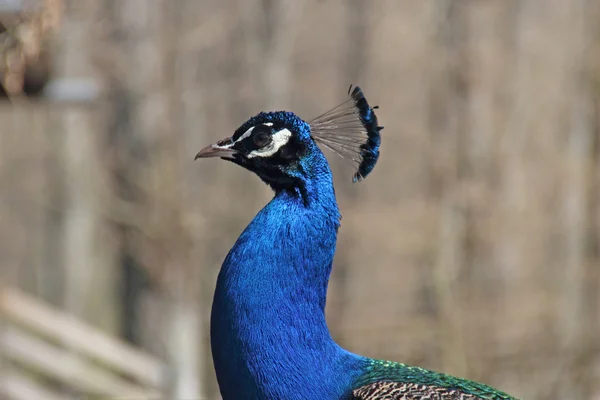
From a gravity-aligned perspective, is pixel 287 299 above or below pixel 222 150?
below

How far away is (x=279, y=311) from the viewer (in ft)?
7.41

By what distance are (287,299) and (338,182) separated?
1059cm

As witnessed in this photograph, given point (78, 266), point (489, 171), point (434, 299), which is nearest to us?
point (434, 299)

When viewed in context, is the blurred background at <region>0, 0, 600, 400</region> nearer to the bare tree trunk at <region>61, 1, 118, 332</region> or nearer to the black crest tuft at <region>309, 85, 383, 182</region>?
the bare tree trunk at <region>61, 1, 118, 332</region>

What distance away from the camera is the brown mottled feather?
225cm

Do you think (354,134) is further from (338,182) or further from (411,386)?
(338,182)

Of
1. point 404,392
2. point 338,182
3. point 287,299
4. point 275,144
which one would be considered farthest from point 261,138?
point 338,182

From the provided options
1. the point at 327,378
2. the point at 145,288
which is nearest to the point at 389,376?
the point at 327,378

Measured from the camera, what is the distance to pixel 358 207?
33.2 ft

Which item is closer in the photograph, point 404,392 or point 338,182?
point 404,392

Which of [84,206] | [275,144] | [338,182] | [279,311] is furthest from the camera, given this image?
[338,182]

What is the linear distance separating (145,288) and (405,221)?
3735 millimetres

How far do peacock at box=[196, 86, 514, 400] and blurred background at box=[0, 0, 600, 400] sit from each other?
1898 mm

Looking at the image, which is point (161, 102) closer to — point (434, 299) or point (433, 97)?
point (434, 299)
